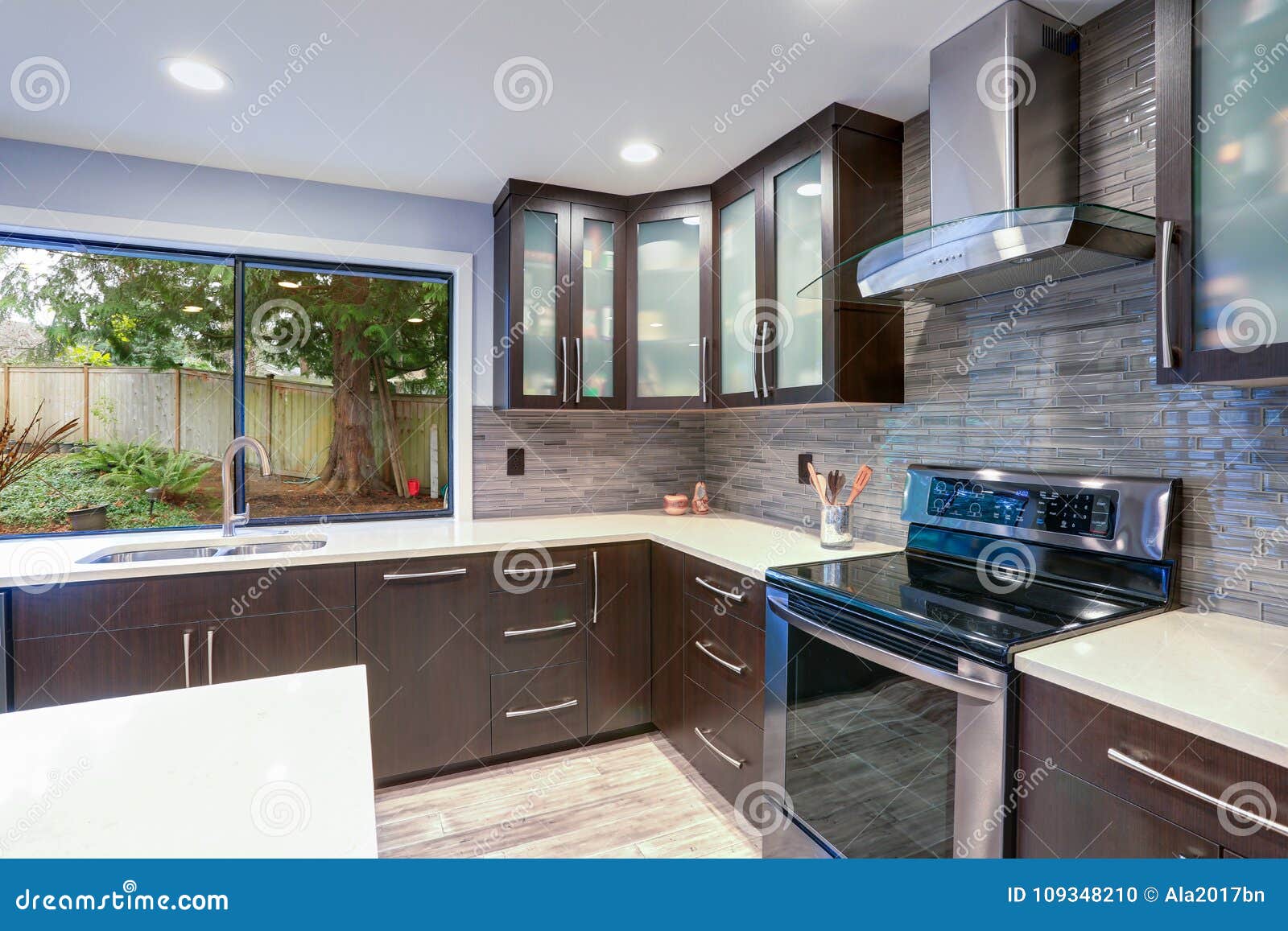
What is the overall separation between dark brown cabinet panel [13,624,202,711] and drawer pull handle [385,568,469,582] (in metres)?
0.59

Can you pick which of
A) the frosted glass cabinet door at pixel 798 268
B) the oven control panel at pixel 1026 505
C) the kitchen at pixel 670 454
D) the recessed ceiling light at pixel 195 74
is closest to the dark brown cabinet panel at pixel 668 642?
the kitchen at pixel 670 454

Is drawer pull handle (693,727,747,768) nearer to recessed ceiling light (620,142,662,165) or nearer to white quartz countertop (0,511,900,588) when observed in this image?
white quartz countertop (0,511,900,588)

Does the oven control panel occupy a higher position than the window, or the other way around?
the window

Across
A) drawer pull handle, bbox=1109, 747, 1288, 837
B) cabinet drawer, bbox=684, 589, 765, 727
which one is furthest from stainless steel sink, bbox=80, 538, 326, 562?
drawer pull handle, bbox=1109, 747, 1288, 837

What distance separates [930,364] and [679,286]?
1.16 metres

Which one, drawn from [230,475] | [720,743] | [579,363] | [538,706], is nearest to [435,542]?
[538,706]

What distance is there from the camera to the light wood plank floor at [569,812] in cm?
207

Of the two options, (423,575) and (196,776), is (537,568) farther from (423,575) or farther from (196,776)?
(196,776)

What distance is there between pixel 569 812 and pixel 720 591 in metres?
0.89

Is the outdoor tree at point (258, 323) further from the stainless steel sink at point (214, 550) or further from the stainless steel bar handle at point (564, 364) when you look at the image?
the stainless steel bar handle at point (564, 364)

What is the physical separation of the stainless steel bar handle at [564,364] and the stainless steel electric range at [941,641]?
136cm

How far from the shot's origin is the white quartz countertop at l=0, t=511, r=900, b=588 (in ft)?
6.77
